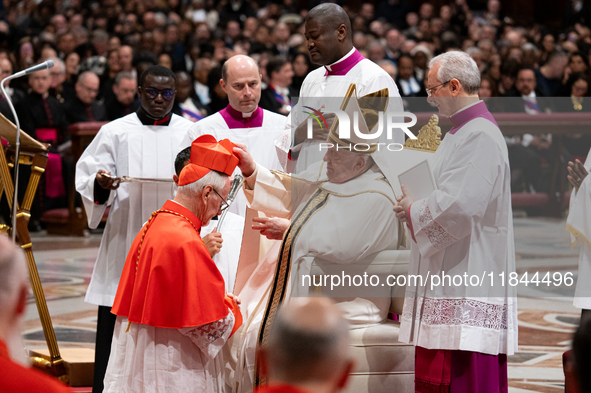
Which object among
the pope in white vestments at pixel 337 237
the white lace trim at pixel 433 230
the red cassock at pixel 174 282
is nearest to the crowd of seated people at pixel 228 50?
the pope in white vestments at pixel 337 237

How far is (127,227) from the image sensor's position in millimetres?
5250

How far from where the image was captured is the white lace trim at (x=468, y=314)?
12.2 feet

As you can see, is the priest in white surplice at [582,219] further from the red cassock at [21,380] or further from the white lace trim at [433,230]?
the red cassock at [21,380]

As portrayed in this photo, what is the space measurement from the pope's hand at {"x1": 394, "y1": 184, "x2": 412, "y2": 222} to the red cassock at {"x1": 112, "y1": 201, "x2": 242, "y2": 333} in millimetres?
838

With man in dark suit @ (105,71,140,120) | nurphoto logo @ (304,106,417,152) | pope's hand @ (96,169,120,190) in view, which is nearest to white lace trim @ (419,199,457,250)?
nurphoto logo @ (304,106,417,152)

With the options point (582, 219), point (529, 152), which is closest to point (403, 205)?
point (582, 219)

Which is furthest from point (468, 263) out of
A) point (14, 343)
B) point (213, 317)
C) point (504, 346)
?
point (14, 343)

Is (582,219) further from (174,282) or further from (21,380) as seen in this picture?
(21,380)

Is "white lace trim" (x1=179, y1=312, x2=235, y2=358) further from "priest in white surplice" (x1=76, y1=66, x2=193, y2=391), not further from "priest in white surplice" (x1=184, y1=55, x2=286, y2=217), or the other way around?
"priest in white surplice" (x1=184, y1=55, x2=286, y2=217)

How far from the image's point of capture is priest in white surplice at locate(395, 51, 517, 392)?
3.69 meters

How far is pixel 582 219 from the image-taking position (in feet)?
15.1

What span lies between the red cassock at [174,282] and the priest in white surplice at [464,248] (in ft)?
2.93

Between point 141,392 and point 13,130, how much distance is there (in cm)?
182

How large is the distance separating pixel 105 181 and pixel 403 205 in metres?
2.00
